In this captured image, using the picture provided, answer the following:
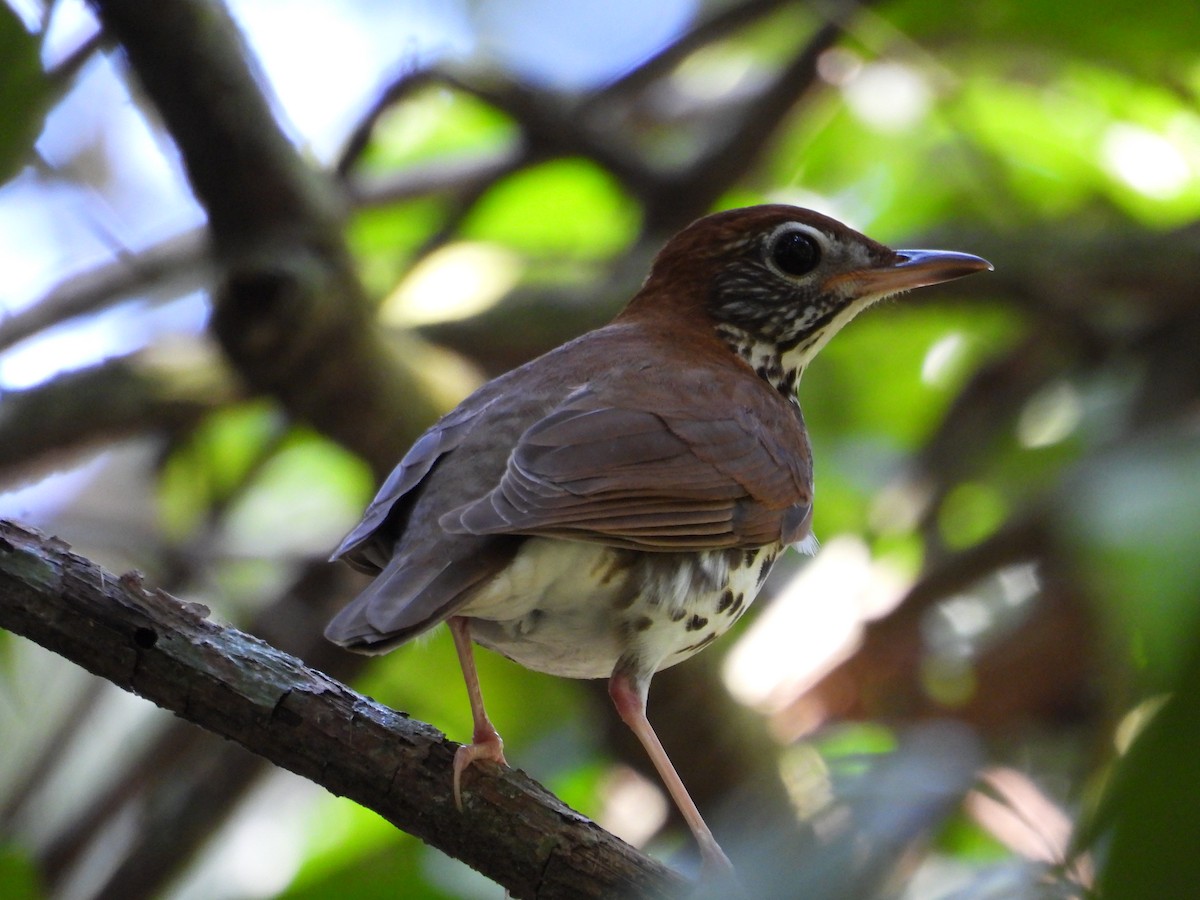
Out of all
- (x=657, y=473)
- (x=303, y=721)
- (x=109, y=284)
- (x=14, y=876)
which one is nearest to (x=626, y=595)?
(x=657, y=473)

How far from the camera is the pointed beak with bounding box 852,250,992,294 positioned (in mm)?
4383

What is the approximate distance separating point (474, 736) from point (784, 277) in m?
2.18

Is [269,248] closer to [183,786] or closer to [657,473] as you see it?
[657,473]

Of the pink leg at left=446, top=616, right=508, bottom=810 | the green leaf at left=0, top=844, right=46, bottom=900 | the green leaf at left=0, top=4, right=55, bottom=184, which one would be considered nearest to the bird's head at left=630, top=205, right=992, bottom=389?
the pink leg at left=446, top=616, right=508, bottom=810

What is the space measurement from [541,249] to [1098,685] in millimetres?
3456

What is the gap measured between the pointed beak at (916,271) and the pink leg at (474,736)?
6.34ft

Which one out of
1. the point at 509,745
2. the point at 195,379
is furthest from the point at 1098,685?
the point at 195,379

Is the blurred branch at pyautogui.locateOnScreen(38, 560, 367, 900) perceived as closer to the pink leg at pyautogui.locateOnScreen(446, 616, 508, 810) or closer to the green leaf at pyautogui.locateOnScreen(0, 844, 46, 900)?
the pink leg at pyautogui.locateOnScreen(446, 616, 508, 810)

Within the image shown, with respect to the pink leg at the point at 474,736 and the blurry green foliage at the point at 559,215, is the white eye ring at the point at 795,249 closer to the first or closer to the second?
the pink leg at the point at 474,736

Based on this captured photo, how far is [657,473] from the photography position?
3432mm

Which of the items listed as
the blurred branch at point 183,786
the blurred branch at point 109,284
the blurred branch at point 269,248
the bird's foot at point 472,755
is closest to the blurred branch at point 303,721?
the bird's foot at point 472,755

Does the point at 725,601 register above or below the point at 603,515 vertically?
below

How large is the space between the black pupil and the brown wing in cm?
59

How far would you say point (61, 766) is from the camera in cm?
605
